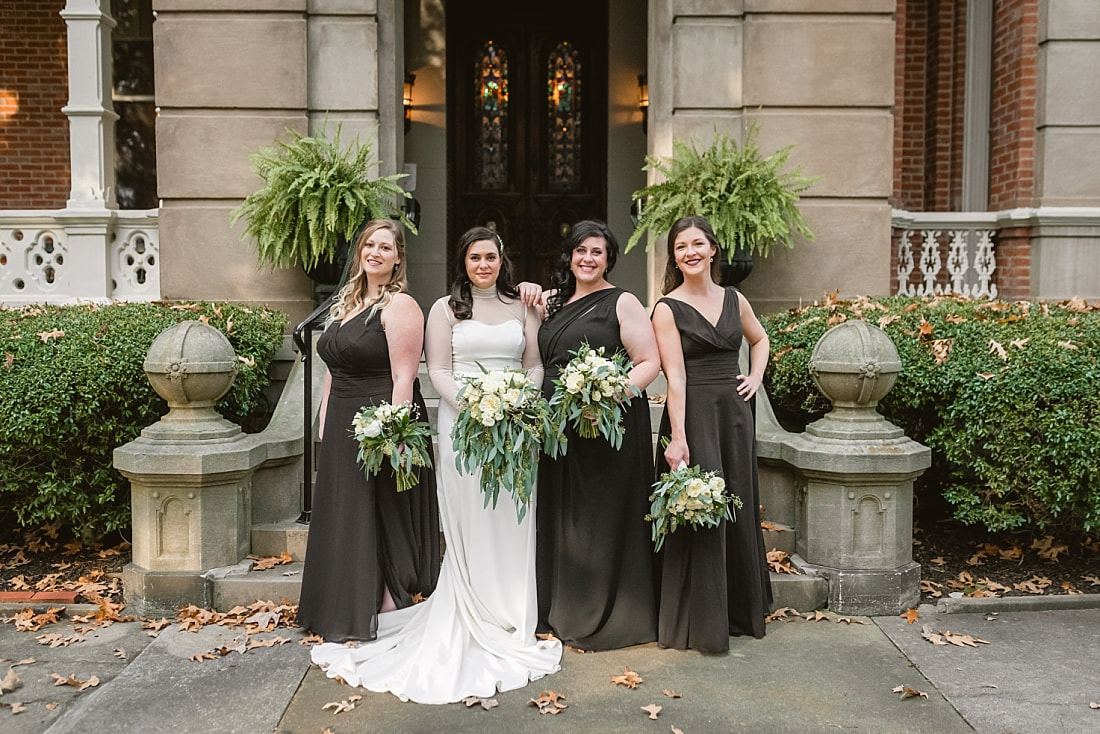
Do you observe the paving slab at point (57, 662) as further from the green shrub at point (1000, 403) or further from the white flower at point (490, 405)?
the green shrub at point (1000, 403)

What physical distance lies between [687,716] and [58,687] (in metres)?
2.96

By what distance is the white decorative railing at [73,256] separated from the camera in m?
8.66

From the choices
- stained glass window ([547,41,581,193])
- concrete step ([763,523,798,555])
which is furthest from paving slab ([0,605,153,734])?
stained glass window ([547,41,581,193])

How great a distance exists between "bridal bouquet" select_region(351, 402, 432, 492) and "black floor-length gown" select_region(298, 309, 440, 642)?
0.86ft

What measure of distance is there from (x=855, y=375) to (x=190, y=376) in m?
3.84

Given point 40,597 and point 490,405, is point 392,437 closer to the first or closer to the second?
point 490,405

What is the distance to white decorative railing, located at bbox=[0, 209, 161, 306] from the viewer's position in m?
8.66

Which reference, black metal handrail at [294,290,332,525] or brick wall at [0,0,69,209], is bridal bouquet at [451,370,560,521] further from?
brick wall at [0,0,69,209]

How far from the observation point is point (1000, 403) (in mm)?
5684

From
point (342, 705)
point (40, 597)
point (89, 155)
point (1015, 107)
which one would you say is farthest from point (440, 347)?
point (1015, 107)

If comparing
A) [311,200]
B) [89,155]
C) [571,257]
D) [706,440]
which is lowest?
[706,440]

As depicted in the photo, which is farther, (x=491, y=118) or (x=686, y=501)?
(x=491, y=118)

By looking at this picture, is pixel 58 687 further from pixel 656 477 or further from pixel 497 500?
pixel 656 477

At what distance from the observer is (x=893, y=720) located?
13.1 feet
